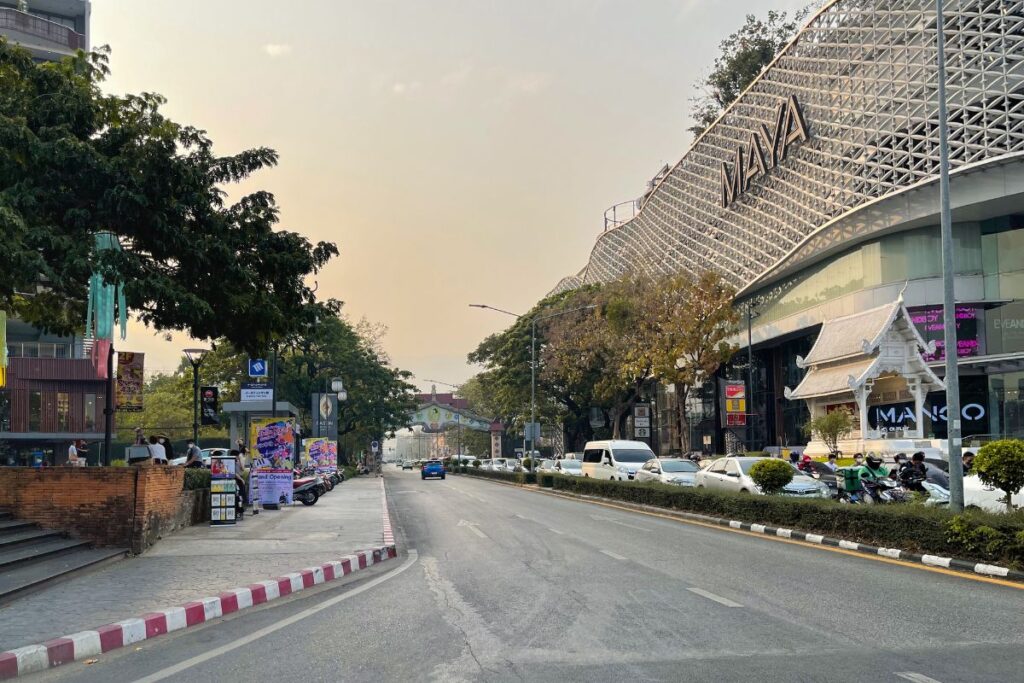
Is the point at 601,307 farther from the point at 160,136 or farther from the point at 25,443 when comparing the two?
the point at 160,136

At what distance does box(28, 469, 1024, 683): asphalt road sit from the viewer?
6.94 metres

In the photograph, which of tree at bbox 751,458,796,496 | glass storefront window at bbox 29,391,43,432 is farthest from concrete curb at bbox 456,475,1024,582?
glass storefront window at bbox 29,391,43,432

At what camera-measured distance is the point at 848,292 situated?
51.2 meters

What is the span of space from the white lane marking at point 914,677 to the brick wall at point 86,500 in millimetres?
11863

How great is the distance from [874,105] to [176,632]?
48.0 metres

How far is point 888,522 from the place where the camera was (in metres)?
15.2

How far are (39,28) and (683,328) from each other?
39.6 meters

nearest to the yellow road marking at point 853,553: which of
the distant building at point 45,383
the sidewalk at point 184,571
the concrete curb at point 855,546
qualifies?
the concrete curb at point 855,546

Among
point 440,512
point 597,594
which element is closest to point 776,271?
point 440,512

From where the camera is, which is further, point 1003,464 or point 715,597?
point 1003,464

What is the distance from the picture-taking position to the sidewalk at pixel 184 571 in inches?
362

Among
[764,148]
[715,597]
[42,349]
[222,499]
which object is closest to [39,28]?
[42,349]

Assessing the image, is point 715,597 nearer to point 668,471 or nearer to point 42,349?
point 668,471

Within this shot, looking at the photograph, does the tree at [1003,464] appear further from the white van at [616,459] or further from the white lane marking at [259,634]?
the white van at [616,459]
